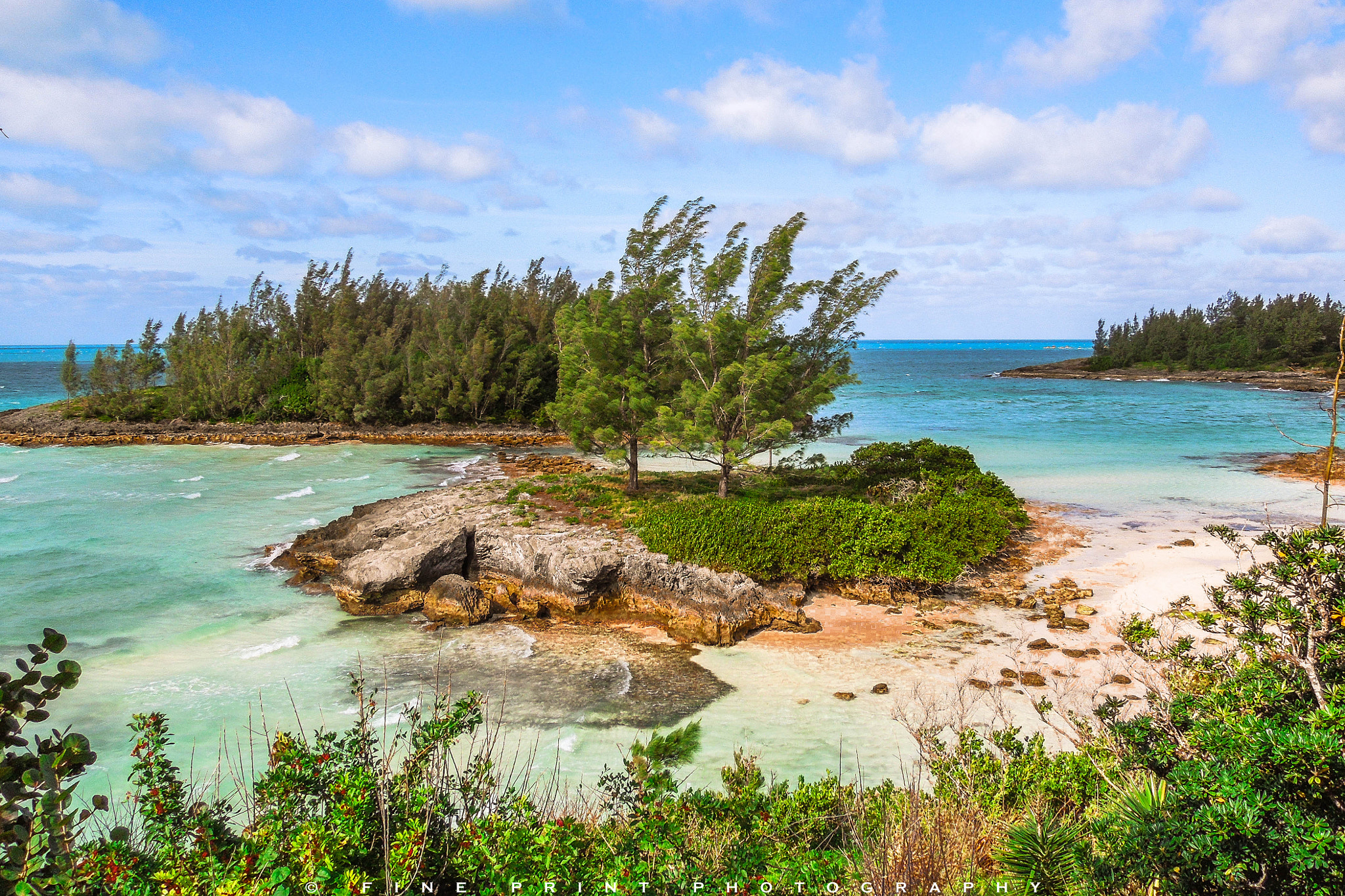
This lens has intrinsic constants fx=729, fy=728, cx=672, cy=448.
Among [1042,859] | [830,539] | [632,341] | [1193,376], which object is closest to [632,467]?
[632,341]

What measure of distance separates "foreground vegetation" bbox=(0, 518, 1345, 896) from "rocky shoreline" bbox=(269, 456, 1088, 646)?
356 inches

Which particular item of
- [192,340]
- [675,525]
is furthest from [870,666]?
[192,340]

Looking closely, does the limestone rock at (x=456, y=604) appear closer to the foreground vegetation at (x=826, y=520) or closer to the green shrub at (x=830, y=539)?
the foreground vegetation at (x=826, y=520)

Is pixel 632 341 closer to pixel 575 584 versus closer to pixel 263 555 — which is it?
pixel 575 584

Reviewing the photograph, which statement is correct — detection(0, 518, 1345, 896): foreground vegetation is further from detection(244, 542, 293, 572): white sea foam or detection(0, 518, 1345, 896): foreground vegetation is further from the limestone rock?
detection(244, 542, 293, 572): white sea foam

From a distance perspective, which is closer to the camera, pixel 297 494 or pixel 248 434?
pixel 297 494

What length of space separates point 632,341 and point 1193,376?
101 metres

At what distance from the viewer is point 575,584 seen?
55.4 ft

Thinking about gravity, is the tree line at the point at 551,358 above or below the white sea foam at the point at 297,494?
above

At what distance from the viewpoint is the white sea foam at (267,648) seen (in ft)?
49.9

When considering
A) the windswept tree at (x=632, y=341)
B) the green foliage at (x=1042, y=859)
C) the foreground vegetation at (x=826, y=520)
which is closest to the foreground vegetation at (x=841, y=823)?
the green foliage at (x=1042, y=859)

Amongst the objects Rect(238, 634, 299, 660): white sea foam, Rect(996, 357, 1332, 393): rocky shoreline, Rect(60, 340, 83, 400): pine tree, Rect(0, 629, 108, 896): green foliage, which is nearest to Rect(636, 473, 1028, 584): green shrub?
Rect(238, 634, 299, 660): white sea foam

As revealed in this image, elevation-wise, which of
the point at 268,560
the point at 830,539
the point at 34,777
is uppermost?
the point at 34,777

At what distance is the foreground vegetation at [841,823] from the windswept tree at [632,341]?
16.0 m
